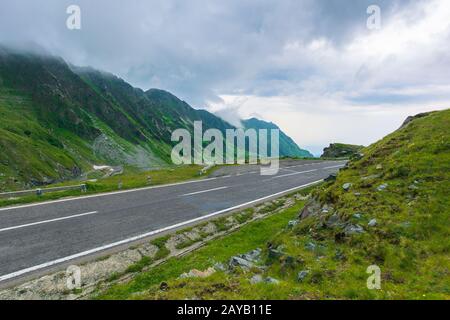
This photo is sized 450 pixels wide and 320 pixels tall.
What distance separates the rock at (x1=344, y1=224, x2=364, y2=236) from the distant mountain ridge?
8470cm

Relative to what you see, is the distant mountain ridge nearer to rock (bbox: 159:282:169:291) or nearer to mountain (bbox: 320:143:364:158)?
mountain (bbox: 320:143:364:158)

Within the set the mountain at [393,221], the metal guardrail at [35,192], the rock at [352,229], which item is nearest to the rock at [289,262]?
the mountain at [393,221]

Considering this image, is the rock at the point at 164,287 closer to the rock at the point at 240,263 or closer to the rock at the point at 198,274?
the rock at the point at 198,274

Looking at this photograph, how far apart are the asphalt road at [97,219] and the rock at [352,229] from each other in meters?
8.09

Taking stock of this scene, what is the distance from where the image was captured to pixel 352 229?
9.98m

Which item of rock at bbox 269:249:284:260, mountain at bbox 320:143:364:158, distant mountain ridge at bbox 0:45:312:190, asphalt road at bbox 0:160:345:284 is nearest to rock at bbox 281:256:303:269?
rock at bbox 269:249:284:260

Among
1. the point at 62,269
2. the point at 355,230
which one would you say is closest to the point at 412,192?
the point at 355,230

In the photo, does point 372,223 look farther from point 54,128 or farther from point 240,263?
point 54,128

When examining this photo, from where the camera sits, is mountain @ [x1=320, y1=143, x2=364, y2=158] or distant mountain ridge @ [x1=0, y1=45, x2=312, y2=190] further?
distant mountain ridge @ [x1=0, y1=45, x2=312, y2=190]

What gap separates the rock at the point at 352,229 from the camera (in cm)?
980

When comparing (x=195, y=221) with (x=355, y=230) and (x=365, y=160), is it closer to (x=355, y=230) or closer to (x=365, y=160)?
(x=355, y=230)

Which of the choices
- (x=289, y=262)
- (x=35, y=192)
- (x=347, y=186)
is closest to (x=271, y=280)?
(x=289, y=262)

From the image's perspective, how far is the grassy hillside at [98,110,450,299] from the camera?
24.1 feet

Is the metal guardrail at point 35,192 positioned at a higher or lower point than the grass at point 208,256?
higher
